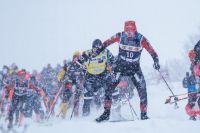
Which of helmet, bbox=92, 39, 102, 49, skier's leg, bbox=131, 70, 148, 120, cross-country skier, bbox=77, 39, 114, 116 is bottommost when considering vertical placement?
skier's leg, bbox=131, 70, 148, 120

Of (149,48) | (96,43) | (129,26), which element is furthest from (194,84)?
(129,26)

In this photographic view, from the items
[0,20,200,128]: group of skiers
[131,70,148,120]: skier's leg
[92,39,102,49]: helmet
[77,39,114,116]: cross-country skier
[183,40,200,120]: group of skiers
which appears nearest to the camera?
[131,70,148,120]: skier's leg

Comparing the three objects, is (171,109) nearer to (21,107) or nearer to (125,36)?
(21,107)

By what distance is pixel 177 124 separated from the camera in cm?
A: 702

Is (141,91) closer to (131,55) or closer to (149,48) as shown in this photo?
(131,55)

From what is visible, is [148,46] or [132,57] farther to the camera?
[148,46]

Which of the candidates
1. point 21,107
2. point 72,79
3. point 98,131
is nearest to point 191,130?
point 98,131

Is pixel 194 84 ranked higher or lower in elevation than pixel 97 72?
lower

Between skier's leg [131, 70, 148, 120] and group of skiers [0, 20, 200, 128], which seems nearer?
skier's leg [131, 70, 148, 120]

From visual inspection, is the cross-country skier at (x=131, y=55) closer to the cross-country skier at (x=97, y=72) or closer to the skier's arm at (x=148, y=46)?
the skier's arm at (x=148, y=46)

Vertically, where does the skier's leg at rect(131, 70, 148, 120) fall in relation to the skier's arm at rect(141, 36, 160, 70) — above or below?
below

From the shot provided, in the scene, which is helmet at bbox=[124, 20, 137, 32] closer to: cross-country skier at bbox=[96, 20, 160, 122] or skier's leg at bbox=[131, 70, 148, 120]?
cross-country skier at bbox=[96, 20, 160, 122]

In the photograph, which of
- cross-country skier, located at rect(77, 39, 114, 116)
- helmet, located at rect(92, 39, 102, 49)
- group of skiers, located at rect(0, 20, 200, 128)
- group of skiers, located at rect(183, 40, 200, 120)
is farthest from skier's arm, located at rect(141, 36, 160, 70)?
cross-country skier, located at rect(77, 39, 114, 116)

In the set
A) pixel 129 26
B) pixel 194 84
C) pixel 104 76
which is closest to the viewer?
pixel 129 26
